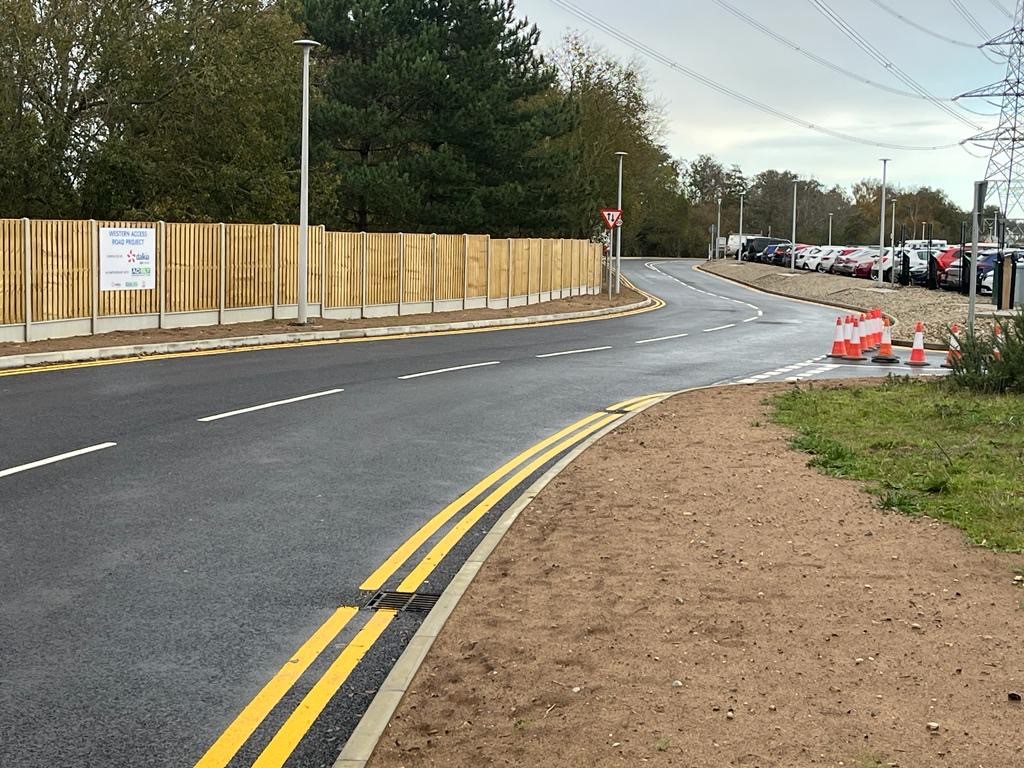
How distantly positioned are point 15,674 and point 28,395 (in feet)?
33.1

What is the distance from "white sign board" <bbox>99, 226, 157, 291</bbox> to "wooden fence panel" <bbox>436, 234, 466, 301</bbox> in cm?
1184

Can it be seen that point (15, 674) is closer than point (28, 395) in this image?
Yes

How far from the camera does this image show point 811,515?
809 cm

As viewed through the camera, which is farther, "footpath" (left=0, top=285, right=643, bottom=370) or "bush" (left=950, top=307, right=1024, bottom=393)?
"footpath" (left=0, top=285, right=643, bottom=370)

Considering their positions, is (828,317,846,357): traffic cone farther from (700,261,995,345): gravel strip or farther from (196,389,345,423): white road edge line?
(196,389,345,423): white road edge line

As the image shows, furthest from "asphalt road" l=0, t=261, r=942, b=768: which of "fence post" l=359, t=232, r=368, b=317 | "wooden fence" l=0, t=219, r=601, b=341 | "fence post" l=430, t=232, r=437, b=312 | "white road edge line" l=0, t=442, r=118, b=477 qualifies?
"fence post" l=430, t=232, r=437, b=312

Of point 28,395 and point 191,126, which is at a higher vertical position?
point 191,126

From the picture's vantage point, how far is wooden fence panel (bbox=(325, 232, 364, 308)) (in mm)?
29156

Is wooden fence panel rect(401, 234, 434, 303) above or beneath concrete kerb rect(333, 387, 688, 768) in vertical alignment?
above

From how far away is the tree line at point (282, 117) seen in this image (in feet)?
104

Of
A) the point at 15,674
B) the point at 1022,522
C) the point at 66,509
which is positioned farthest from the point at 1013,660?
the point at 66,509

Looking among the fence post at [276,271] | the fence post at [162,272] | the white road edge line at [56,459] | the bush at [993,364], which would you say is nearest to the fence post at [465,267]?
the fence post at [276,271]

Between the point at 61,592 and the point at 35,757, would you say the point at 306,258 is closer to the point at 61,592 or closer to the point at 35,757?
the point at 61,592

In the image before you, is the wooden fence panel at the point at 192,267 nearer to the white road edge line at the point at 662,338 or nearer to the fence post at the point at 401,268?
the fence post at the point at 401,268
